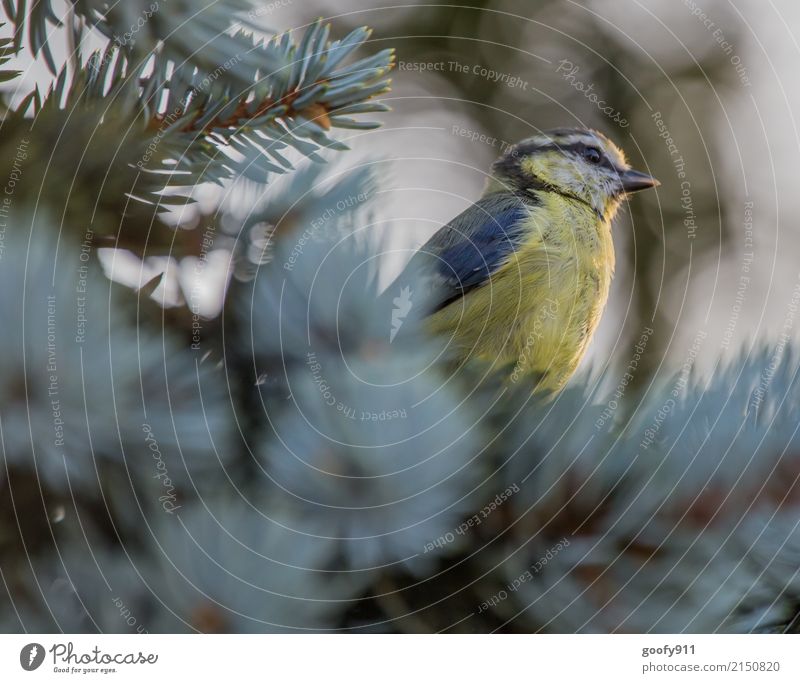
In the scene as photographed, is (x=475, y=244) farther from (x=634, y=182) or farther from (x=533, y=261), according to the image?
(x=634, y=182)

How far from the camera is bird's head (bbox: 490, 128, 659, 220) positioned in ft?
2.61

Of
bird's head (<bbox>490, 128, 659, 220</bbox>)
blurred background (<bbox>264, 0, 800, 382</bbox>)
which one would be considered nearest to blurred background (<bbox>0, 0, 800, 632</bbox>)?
blurred background (<bbox>264, 0, 800, 382</bbox>)

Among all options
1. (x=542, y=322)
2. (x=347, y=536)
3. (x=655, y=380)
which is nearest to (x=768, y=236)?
(x=542, y=322)

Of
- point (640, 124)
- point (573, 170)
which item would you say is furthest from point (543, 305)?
point (640, 124)

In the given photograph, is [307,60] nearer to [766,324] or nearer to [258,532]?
[258,532]

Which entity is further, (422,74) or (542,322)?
(422,74)

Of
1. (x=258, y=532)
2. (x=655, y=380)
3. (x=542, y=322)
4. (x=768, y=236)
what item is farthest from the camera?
(x=768, y=236)

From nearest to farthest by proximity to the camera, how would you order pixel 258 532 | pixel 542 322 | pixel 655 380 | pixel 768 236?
1. pixel 258 532
2. pixel 655 380
3. pixel 542 322
4. pixel 768 236

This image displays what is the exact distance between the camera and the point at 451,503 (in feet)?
1.11

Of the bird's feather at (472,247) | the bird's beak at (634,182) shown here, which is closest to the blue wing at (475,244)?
the bird's feather at (472,247)

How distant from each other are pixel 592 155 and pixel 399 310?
478 millimetres

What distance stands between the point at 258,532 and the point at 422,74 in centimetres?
80
